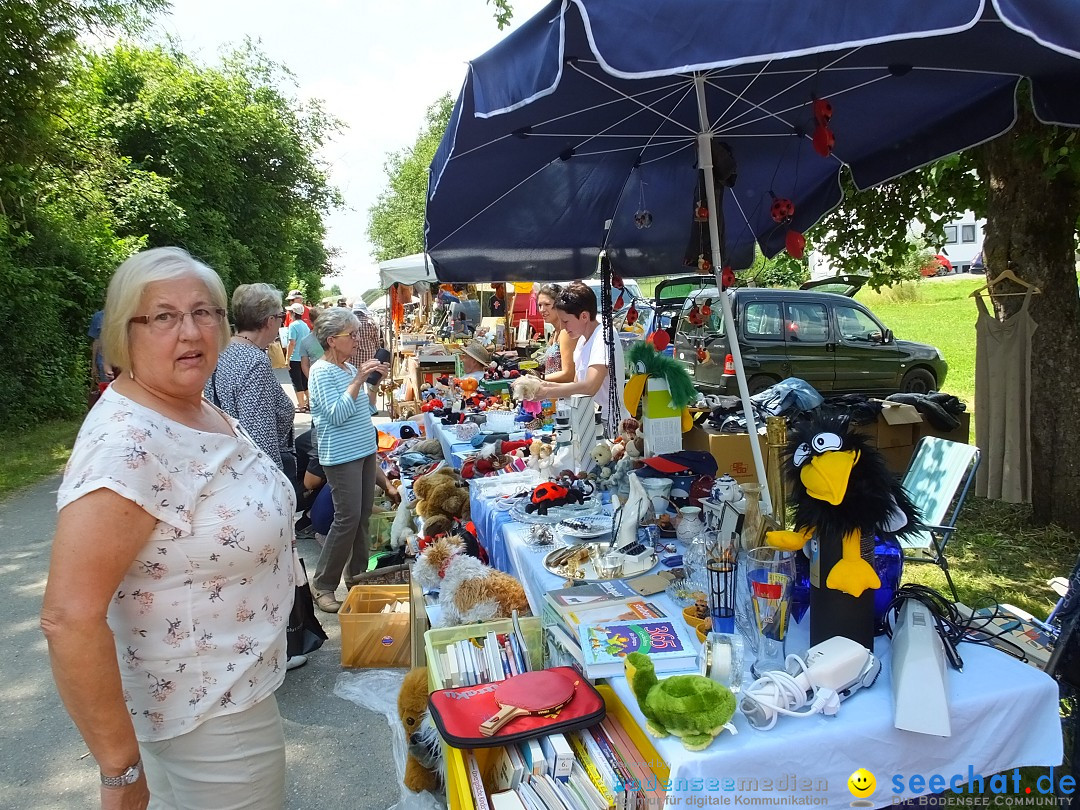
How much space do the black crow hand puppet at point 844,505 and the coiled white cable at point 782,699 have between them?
0.19 meters

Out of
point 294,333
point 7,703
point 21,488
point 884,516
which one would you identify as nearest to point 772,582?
point 884,516

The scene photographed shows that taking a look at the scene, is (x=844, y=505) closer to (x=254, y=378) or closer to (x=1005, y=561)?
(x=254, y=378)

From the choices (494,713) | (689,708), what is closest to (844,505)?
(689,708)

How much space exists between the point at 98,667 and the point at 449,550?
1756mm

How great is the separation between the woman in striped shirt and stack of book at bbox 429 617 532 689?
1851 mm

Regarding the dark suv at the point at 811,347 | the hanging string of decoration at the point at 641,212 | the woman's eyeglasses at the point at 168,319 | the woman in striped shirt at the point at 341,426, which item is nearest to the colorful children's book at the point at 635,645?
the woman's eyeglasses at the point at 168,319

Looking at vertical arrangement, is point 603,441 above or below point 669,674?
above

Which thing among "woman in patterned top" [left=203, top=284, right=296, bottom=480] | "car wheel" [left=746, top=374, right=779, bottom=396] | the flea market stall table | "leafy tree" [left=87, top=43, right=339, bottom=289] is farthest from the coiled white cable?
"leafy tree" [left=87, top=43, right=339, bottom=289]

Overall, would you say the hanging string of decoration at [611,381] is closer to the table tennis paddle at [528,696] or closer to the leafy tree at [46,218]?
the table tennis paddle at [528,696]

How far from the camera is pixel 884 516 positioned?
60.1 inches

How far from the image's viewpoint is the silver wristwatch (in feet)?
4.20

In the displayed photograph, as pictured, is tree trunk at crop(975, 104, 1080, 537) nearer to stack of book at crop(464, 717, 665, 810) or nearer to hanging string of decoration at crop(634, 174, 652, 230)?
hanging string of decoration at crop(634, 174, 652, 230)

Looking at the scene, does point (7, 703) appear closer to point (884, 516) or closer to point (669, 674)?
point (669, 674)

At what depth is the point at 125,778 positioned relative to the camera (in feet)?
4.23
